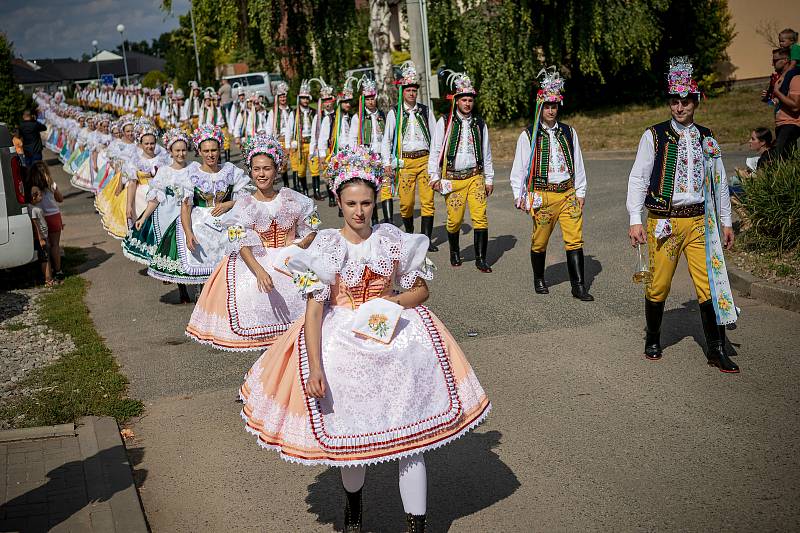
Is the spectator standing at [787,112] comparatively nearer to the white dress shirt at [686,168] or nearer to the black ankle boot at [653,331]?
the white dress shirt at [686,168]

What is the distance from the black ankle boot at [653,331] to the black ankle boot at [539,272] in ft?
7.63

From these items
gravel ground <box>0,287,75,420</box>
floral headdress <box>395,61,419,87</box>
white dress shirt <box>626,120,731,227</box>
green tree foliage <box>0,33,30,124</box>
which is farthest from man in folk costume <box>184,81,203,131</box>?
white dress shirt <box>626,120,731,227</box>

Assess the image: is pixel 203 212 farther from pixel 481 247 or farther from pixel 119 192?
pixel 119 192

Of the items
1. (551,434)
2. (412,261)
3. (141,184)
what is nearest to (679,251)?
(551,434)

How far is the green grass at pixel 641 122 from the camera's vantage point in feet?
65.6

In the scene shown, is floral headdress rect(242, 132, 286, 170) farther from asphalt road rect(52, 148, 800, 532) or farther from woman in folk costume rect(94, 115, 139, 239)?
woman in folk costume rect(94, 115, 139, 239)

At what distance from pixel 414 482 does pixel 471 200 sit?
21.7ft

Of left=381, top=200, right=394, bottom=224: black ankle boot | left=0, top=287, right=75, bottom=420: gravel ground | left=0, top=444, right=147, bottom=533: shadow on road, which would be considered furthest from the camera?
left=381, top=200, right=394, bottom=224: black ankle boot

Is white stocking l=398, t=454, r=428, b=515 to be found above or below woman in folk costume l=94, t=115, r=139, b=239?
below

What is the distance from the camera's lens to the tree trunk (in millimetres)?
18625

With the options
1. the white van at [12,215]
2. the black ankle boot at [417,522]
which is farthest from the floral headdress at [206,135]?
the black ankle boot at [417,522]

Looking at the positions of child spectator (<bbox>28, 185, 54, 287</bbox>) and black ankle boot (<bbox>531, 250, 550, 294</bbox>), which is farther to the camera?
child spectator (<bbox>28, 185, 54, 287</bbox>)

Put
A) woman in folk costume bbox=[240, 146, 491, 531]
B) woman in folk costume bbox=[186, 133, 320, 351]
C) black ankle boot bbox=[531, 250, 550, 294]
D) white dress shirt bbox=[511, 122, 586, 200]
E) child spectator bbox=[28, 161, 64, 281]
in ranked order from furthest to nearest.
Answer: child spectator bbox=[28, 161, 64, 281]
black ankle boot bbox=[531, 250, 550, 294]
white dress shirt bbox=[511, 122, 586, 200]
woman in folk costume bbox=[186, 133, 320, 351]
woman in folk costume bbox=[240, 146, 491, 531]

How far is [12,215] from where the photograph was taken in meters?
10.9
